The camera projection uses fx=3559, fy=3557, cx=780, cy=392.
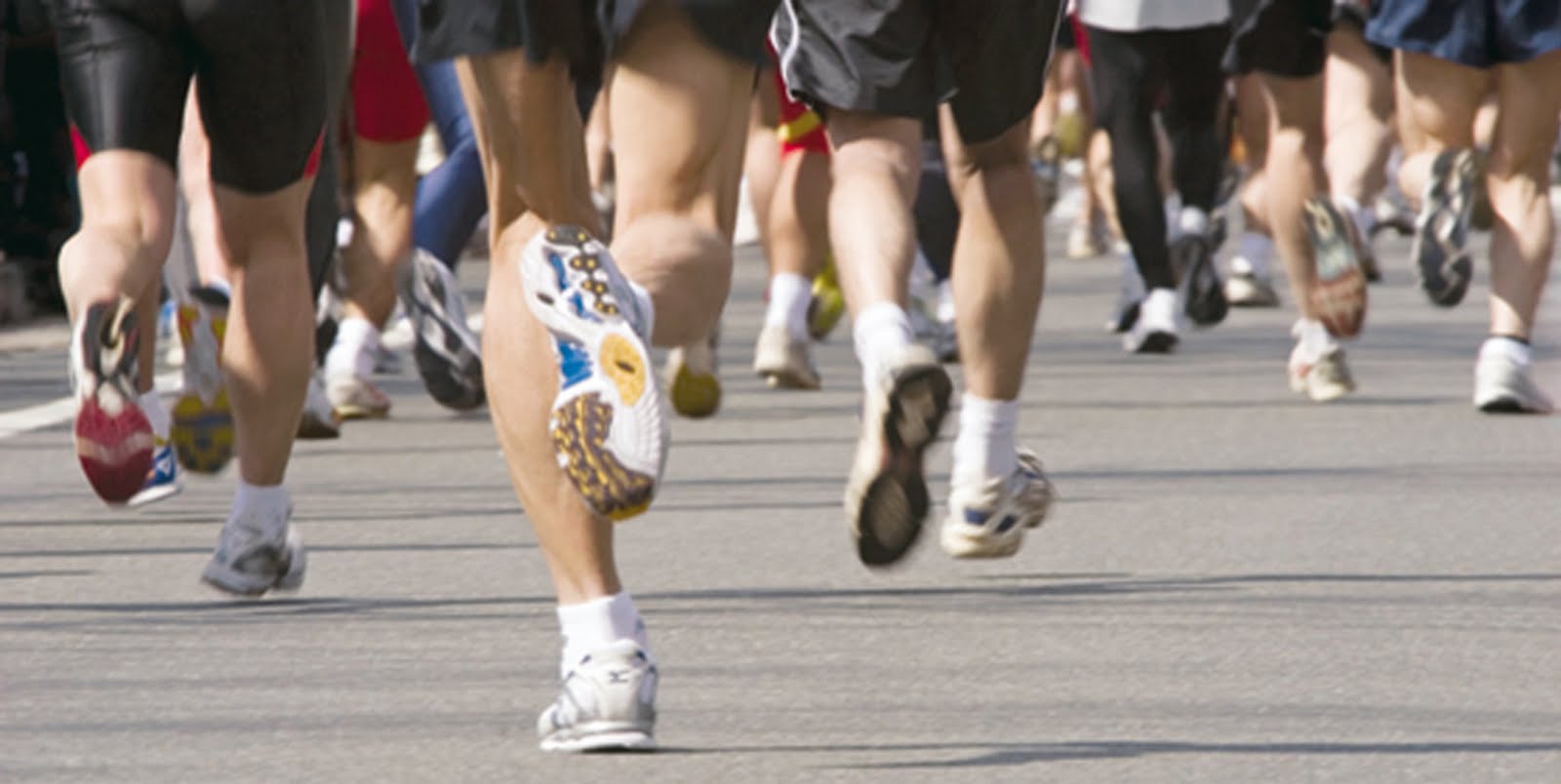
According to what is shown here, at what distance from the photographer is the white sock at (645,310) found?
4070mm

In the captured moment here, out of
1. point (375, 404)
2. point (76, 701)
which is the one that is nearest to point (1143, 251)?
point (375, 404)

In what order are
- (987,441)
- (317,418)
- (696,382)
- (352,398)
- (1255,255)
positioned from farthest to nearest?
(1255,255) → (352,398) → (696,382) → (317,418) → (987,441)

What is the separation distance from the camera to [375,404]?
9.48 m

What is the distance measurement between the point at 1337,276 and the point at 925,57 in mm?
3794

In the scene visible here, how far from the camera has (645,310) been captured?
4.14 m

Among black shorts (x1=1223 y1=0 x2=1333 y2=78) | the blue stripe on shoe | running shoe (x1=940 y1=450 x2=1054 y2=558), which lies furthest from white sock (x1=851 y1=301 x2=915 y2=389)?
black shorts (x1=1223 y1=0 x2=1333 y2=78)

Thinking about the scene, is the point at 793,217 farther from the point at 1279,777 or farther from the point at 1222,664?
the point at 1279,777

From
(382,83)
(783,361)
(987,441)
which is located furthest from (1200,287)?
(987,441)

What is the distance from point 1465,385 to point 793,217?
2011mm

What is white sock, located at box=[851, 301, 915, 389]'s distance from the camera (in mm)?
5270

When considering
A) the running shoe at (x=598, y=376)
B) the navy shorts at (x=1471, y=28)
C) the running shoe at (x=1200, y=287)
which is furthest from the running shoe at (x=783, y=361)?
the running shoe at (x=598, y=376)

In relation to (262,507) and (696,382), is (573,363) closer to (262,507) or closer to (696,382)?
(262,507)

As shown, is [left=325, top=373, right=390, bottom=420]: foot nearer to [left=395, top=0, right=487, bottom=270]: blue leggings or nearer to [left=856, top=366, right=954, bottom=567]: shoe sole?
[left=395, top=0, right=487, bottom=270]: blue leggings

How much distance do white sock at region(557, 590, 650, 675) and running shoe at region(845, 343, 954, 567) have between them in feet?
2.51
